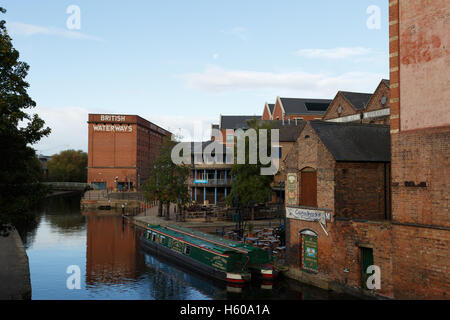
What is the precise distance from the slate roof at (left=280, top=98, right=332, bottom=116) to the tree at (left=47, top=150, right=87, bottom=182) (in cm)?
6718

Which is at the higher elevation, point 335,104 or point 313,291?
point 335,104

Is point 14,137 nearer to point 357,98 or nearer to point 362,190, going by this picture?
point 362,190

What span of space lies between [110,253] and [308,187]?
56.6ft

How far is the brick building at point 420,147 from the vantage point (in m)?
15.0

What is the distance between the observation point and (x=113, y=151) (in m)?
91.5

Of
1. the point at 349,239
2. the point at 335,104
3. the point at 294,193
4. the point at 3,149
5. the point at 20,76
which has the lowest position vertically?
the point at 349,239

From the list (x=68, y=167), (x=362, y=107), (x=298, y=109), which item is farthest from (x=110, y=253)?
(x=68, y=167)

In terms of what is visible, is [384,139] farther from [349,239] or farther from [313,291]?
[313,291]

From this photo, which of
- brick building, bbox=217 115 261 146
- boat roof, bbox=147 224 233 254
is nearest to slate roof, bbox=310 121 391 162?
boat roof, bbox=147 224 233 254

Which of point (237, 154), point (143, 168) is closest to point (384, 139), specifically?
point (237, 154)

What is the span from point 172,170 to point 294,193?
1082 inches

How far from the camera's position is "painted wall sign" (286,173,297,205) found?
73.9 feet
